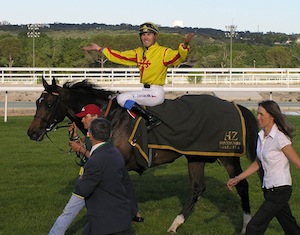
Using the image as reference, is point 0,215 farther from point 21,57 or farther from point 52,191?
point 21,57

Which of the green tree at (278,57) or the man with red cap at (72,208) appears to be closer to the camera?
the man with red cap at (72,208)

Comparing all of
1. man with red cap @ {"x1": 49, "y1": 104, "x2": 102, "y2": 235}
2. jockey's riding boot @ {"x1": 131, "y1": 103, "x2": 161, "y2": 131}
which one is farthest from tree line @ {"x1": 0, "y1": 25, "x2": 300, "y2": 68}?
man with red cap @ {"x1": 49, "y1": 104, "x2": 102, "y2": 235}

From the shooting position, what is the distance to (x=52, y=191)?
9203mm

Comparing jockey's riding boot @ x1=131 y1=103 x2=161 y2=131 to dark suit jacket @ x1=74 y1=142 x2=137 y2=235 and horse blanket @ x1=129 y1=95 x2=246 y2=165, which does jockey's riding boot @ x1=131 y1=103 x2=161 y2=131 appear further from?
dark suit jacket @ x1=74 y1=142 x2=137 y2=235

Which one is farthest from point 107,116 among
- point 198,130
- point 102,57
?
point 102,57

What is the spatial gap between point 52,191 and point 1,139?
5840 millimetres

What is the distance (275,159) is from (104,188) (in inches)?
66.7

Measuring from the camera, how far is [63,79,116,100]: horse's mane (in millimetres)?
7711

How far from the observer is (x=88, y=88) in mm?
7758

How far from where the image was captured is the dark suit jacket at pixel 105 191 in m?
4.59

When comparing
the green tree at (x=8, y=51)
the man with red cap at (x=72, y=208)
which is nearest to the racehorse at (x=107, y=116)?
the man with red cap at (x=72, y=208)

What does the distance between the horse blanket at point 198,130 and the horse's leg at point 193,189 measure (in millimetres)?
321

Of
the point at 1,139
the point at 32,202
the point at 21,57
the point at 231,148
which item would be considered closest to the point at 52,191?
the point at 32,202

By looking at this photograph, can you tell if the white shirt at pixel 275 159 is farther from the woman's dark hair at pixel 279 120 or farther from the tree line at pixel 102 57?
the tree line at pixel 102 57
